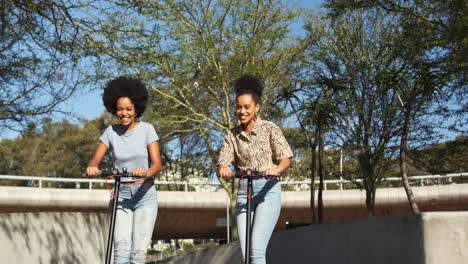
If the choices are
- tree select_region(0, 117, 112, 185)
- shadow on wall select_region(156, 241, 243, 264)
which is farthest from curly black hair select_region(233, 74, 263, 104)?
tree select_region(0, 117, 112, 185)

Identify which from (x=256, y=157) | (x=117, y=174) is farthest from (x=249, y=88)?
(x=117, y=174)

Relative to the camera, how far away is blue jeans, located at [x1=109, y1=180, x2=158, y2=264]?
19.0ft

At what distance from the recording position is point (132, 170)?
591 centimetres

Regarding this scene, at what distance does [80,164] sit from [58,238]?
6152cm

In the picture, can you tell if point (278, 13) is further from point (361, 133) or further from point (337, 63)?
point (361, 133)

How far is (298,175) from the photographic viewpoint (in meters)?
37.1

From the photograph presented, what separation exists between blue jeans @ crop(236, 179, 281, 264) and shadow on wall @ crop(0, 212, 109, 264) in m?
2.66

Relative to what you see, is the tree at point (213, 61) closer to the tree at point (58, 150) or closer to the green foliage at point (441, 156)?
the green foliage at point (441, 156)

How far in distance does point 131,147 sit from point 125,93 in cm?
52

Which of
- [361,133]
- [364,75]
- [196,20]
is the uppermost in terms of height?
[196,20]

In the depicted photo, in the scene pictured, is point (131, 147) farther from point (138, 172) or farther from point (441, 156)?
point (441, 156)

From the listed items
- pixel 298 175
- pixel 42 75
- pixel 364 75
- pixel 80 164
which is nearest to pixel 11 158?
pixel 80 164

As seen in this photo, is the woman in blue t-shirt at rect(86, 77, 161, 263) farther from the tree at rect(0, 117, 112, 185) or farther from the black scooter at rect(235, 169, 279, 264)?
the tree at rect(0, 117, 112, 185)

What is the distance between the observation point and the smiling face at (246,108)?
5954 millimetres
